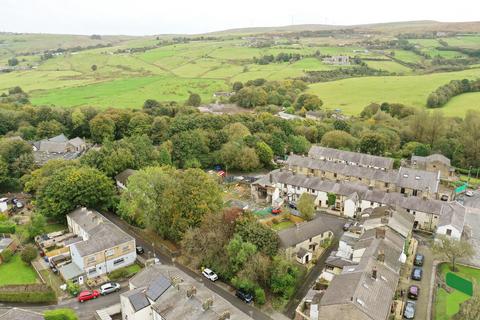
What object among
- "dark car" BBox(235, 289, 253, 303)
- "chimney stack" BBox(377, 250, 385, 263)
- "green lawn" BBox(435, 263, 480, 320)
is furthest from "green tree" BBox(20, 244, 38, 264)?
"green lawn" BBox(435, 263, 480, 320)

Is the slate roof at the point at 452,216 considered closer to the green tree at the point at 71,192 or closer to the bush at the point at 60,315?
the bush at the point at 60,315

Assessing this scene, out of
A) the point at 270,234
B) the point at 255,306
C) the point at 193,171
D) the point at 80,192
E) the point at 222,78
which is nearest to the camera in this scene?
the point at 255,306

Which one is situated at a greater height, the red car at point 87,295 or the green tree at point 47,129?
the green tree at point 47,129

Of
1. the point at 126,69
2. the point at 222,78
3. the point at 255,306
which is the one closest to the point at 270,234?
the point at 255,306

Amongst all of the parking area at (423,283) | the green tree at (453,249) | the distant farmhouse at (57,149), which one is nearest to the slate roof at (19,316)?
the parking area at (423,283)

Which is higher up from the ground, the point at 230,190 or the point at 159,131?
the point at 159,131

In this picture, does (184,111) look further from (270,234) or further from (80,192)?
(270,234)

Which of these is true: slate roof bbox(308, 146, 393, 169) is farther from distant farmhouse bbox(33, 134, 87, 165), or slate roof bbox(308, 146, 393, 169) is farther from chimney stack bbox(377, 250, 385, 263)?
distant farmhouse bbox(33, 134, 87, 165)
